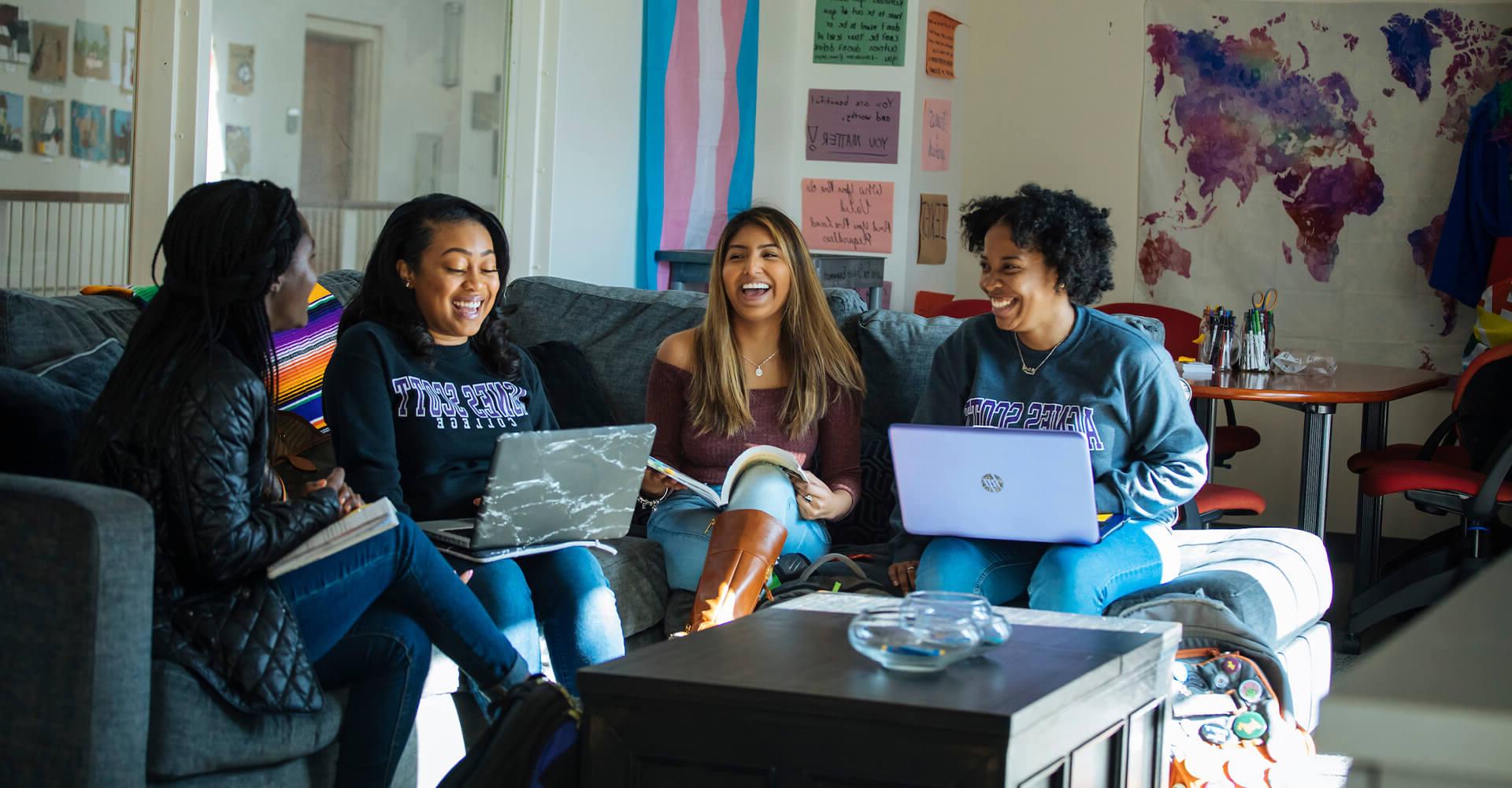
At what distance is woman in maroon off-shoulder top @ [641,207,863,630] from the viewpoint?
9.55 feet

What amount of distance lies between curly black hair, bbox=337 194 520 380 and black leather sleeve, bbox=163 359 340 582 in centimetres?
64

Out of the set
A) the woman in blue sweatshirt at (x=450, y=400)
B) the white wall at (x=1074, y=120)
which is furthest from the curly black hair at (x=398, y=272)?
the white wall at (x=1074, y=120)

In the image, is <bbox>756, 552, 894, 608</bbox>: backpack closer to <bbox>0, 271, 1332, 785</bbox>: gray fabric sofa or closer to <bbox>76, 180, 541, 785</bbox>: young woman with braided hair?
<bbox>0, 271, 1332, 785</bbox>: gray fabric sofa

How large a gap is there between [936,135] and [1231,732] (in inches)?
141

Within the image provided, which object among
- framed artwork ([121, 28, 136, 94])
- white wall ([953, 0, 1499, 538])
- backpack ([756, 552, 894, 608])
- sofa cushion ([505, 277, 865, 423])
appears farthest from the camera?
white wall ([953, 0, 1499, 538])

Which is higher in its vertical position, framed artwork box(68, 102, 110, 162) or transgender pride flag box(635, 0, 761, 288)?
transgender pride flag box(635, 0, 761, 288)

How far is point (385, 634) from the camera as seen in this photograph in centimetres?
212

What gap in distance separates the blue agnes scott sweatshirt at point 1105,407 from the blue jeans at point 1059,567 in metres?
0.07

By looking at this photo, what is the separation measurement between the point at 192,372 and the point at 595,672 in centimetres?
72

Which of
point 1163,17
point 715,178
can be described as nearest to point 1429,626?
point 715,178

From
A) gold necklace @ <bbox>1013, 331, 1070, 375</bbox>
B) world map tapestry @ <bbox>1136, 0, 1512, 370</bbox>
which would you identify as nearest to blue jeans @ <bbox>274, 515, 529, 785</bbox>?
gold necklace @ <bbox>1013, 331, 1070, 375</bbox>

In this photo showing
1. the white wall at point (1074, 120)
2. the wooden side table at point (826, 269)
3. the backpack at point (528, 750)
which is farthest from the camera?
the white wall at point (1074, 120)

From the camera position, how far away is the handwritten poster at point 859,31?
5035 mm

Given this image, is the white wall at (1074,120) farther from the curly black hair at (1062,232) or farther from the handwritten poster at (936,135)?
the curly black hair at (1062,232)
